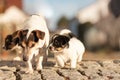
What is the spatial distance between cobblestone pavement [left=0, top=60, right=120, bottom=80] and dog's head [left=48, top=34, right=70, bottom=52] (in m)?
0.50

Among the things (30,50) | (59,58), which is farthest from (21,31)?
(59,58)

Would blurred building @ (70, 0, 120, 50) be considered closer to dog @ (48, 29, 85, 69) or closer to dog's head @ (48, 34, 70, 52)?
dog @ (48, 29, 85, 69)

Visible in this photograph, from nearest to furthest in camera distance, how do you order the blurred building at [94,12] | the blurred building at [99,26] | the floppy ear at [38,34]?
the floppy ear at [38,34], the blurred building at [99,26], the blurred building at [94,12]

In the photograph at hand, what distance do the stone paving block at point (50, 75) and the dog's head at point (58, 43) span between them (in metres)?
0.48

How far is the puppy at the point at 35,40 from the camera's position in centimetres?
1157

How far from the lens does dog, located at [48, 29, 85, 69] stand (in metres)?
12.6

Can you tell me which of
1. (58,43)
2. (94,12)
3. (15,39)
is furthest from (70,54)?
(94,12)

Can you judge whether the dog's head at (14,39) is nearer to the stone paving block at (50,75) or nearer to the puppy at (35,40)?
the puppy at (35,40)

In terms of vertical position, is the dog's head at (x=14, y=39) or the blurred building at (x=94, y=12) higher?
the blurred building at (x=94, y=12)

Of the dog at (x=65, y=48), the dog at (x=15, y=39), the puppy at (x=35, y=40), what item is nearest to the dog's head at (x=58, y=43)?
the dog at (x=65, y=48)

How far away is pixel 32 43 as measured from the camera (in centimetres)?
1162

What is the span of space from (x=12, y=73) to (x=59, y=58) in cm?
128

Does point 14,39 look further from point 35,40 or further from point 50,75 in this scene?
point 50,75

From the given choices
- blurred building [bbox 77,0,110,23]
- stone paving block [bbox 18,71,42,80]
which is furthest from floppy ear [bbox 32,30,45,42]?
blurred building [bbox 77,0,110,23]
